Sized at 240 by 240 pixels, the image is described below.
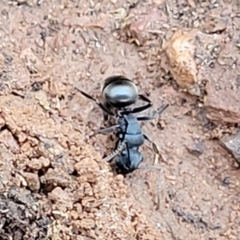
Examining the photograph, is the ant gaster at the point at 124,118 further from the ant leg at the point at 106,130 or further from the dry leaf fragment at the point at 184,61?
the dry leaf fragment at the point at 184,61

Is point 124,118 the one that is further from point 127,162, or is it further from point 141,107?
point 127,162

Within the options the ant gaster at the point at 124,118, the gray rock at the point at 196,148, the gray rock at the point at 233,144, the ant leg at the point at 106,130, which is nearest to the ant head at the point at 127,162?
the ant gaster at the point at 124,118

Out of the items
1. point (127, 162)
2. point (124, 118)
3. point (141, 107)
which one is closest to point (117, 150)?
point (127, 162)

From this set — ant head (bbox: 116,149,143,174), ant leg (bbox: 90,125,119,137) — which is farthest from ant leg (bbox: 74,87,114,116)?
ant head (bbox: 116,149,143,174)

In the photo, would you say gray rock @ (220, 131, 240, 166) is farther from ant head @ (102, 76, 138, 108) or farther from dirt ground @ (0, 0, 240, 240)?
ant head @ (102, 76, 138, 108)

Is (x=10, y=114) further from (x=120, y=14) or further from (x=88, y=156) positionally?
(x=120, y=14)

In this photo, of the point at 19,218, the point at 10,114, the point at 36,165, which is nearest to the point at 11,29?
the point at 10,114
